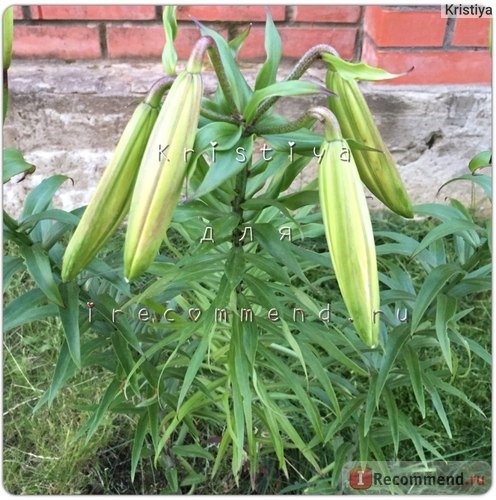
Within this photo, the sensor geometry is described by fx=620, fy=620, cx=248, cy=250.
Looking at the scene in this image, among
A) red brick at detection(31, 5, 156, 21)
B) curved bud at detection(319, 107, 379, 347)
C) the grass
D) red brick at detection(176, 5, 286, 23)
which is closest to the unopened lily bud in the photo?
curved bud at detection(319, 107, 379, 347)

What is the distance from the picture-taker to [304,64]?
468 mm

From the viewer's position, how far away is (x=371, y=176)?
0.47 meters

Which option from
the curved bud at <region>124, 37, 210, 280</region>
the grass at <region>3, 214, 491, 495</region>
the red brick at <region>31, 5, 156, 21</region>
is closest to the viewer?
the curved bud at <region>124, 37, 210, 280</region>

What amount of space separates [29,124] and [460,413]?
905 millimetres

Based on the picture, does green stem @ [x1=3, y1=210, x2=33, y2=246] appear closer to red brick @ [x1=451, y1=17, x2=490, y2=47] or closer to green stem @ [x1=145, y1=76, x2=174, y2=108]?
green stem @ [x1=145, y1=76, x2=174, y2=108]

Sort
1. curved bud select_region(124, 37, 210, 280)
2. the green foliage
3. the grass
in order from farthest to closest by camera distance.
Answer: the grass → the green foliage → curved bud select_region(124, 37, 210, 280)

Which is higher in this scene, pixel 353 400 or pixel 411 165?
pixel 411 165

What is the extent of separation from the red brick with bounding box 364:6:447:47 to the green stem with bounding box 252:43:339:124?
212 mm

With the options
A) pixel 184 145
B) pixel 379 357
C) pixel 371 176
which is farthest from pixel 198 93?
pixel 379 357

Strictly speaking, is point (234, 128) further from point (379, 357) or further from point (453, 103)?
point (453, 103)

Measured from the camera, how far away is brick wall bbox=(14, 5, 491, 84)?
0.64 m

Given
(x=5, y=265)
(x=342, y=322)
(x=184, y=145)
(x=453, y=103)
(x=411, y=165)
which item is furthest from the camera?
(x=411, y=165)

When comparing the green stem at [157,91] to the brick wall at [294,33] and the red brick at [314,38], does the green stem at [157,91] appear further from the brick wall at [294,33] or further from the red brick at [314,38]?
the red brick at [314,38]

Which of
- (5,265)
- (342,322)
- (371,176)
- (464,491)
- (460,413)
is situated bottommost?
(460,413)
